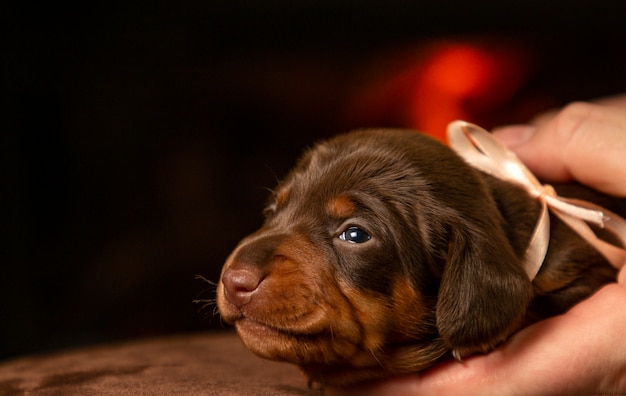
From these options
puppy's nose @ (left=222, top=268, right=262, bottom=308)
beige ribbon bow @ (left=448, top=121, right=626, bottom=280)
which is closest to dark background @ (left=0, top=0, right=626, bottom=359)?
beige ribbon bow @ (left=448, top=121, right=626, bottom=280)

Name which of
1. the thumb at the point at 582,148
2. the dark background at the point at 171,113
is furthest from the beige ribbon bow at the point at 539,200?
the dark background at the point at 171,113

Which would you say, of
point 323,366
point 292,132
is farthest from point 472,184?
point 292,132

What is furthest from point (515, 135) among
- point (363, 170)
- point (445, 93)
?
point (445, 93)

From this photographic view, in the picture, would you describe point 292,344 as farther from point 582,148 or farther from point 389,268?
point 582,148

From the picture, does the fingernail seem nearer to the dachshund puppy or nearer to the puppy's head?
the dachshund puppy

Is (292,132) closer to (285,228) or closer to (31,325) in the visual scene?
(31,325)

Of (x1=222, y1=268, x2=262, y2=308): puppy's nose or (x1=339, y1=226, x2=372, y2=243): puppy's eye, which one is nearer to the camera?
(x1=222, y1=268, x2=262, y2=308): puppy's nose
